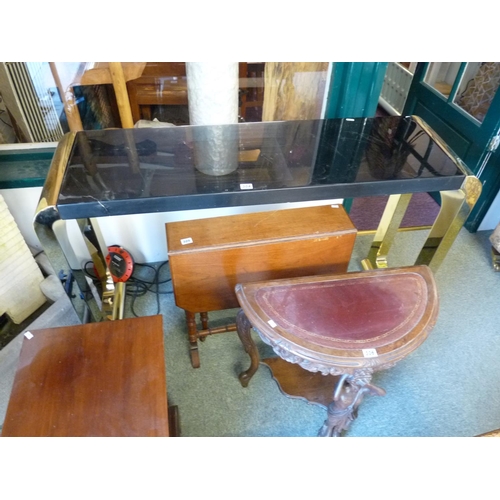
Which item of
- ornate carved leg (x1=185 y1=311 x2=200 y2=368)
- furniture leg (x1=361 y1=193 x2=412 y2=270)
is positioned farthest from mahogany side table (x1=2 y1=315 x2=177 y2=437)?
furniture leg (x1=361 y1=193 x2=412 y2=270)

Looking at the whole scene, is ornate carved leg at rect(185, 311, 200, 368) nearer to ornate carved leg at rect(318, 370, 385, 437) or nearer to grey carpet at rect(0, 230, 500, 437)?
grey carpet at rect(0, 230, 500, 437)

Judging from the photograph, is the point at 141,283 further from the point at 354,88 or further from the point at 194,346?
the point at 354,88

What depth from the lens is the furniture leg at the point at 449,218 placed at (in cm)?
127

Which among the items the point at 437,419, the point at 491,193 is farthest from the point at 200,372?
the point at 491,193

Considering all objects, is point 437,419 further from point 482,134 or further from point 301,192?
point 482,134

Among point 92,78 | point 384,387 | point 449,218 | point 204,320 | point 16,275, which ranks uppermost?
point 92,78

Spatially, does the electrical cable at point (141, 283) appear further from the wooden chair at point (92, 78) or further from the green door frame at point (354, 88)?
the green door frame at point (354, 88)

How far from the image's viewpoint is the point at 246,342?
1.29 metres

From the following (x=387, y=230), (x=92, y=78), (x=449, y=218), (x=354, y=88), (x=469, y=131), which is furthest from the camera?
(x=469, y=131)

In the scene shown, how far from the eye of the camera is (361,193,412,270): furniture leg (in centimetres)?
175

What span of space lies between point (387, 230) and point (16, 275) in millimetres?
1768

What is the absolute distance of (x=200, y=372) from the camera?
1524 millimetres

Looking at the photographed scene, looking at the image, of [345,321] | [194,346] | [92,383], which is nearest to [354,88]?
[345,321]

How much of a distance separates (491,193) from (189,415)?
80.2 inches
